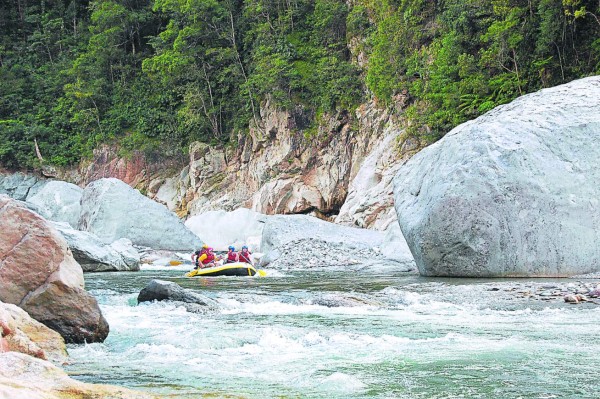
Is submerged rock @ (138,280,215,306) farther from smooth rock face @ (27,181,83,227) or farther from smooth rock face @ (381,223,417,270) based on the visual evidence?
smooth rock face @ (27,181,83,227)

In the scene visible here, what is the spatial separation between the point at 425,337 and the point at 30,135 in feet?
146

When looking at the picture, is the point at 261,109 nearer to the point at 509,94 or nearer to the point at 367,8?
the point at 367,8

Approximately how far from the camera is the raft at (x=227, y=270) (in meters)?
17.8

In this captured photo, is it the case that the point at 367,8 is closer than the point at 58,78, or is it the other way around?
the point at 367,8

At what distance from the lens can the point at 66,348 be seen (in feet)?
22.7

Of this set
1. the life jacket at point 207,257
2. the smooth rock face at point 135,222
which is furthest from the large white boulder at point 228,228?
the life jacket at point 207,257

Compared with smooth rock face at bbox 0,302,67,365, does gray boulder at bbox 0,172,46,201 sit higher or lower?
lower

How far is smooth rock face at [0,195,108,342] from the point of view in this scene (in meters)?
7.38

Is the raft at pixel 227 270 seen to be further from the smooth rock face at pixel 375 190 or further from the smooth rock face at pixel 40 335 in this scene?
the smooth rock face at pixel 40 335

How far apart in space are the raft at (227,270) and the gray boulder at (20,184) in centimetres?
3201

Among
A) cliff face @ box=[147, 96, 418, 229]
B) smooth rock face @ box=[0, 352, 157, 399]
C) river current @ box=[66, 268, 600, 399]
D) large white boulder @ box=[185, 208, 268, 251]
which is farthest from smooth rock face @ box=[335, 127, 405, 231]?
smooth rock face @ box=[0, 352, 157, 399]

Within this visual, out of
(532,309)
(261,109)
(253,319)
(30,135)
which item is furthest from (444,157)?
(30,135)

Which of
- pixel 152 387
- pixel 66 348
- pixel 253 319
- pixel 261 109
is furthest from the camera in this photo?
pixel 261 109

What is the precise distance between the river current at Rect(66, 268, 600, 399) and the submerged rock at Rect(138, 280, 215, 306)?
0.63ft
